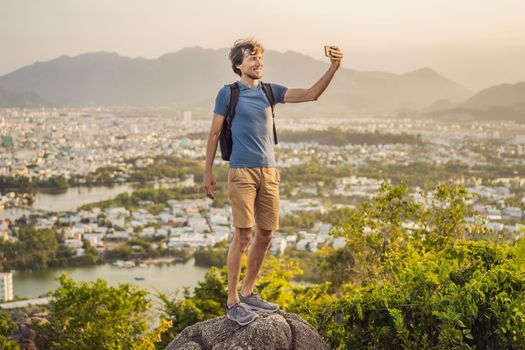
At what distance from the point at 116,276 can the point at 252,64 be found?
19399 mm

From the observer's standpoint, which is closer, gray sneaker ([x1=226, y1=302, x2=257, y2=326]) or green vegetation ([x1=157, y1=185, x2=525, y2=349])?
green vegetation ([x1=157, y1=185, x2=525, y2=349])

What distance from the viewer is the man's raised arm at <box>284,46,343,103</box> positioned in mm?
3104

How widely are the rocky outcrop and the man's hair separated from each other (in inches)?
49.5

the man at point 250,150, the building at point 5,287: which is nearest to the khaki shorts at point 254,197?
the man at point 250,150

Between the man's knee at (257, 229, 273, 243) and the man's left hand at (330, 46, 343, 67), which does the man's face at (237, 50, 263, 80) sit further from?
the man's knee at (257, 229, 273, 243)

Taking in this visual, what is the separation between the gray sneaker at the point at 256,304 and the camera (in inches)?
129

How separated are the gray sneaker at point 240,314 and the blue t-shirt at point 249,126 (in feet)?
2.28

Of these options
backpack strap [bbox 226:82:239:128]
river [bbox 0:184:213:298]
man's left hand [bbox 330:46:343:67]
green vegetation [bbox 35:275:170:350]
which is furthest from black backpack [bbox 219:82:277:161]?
river [bbox 0:184:213:298]

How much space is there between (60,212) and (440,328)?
3105 cm

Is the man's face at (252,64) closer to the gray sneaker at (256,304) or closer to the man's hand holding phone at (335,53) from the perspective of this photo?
the man's hand holding phone at (335,53)

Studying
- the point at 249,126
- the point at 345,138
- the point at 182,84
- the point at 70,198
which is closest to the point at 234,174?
the point at 249,126

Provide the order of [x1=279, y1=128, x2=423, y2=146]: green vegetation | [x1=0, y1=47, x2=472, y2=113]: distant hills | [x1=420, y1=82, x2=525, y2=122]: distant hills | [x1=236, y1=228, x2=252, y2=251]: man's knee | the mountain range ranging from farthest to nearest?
[x1=0, y1=47, x2=472, y2=113]: distant hills
the mountain range
[x1=420, y1=82, x2=525, y2=122]: distant hills
[x1=279, y1=128, x2=423, y2=146]: green vegetation
[x1=236, y1=228, x2=252, y2=251]: man's knee

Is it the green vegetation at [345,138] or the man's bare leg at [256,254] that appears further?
the green vegetation at [345,138]

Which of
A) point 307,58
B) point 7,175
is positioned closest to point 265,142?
point 7,175
